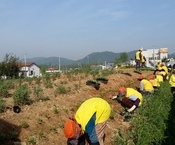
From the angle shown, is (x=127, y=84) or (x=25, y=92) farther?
(x=127, y=84)

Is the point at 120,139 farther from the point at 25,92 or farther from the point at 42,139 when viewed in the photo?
the point at 25,92

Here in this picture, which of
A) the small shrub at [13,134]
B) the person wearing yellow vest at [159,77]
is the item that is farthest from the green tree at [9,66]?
the small shrub at [13,134]

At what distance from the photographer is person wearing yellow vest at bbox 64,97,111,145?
4.84m

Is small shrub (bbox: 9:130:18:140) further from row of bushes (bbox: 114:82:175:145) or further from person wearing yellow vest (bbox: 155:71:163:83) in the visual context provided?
person wearing yellow vest (bbox: 155:71:163:83)

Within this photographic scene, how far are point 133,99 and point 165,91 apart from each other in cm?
276

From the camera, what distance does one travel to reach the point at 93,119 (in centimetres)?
512

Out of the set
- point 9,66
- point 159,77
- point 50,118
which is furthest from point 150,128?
point 9,66

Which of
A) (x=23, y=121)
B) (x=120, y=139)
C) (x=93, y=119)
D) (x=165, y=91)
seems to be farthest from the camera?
(x=165, y=91)

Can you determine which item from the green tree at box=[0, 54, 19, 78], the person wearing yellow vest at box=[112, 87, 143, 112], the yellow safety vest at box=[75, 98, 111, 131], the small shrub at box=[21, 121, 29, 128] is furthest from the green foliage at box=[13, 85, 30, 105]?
the green tree at box=[0, 54, 19, 78]

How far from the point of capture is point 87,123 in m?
4.97

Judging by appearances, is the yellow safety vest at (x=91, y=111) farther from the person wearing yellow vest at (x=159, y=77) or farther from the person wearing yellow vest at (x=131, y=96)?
the person wearing yellow vest at (x=159, y=77)

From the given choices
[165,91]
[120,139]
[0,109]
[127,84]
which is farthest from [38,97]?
[127,84]

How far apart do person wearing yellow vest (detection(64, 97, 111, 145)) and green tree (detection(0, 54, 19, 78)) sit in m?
24.4

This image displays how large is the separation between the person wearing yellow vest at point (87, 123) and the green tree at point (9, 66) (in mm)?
24421
